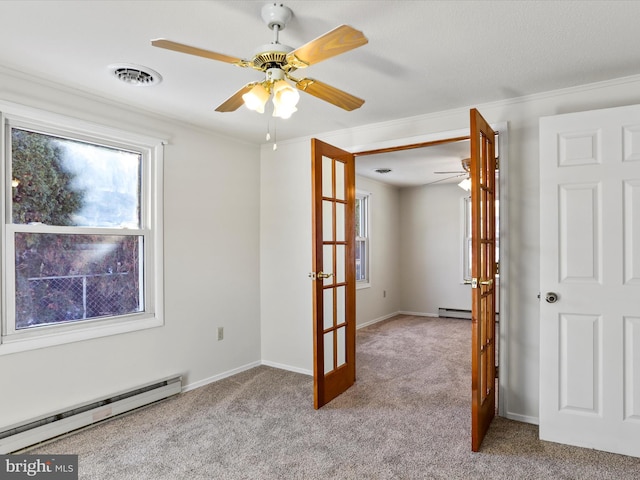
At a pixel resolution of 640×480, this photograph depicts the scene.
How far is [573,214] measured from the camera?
8.30ft

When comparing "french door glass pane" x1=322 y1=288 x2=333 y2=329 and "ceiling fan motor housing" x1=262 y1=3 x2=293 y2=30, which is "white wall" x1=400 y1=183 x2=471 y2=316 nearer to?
"french door glass pane" x1=322 y1=288 x2=333 y2=329

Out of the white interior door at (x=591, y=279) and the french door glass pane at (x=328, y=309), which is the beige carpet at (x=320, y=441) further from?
the french door glass pane at (x=328, y=309)

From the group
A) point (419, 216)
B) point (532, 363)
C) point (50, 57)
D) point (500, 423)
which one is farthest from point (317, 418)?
point (419, 216)

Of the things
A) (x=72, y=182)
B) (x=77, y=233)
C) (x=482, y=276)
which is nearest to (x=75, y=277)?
(x=77, y=233)

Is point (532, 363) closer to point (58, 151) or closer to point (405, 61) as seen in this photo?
point (405, 61)

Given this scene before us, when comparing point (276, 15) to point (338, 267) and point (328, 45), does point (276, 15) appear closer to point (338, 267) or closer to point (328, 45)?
point (328, 45)

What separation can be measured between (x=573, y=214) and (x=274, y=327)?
9.14 feet

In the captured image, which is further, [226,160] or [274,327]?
[274,327]

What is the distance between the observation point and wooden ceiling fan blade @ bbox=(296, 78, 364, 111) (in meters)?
1.88

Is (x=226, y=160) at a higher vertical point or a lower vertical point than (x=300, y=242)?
higher

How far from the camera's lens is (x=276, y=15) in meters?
1.75

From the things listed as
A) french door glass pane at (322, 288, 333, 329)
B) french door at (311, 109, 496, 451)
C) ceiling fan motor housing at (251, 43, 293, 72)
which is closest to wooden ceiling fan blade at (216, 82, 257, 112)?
ceiling fan motor housing at (251, 43, 293, 72)

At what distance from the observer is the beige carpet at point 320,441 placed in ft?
7.28

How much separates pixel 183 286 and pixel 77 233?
0.94 m
